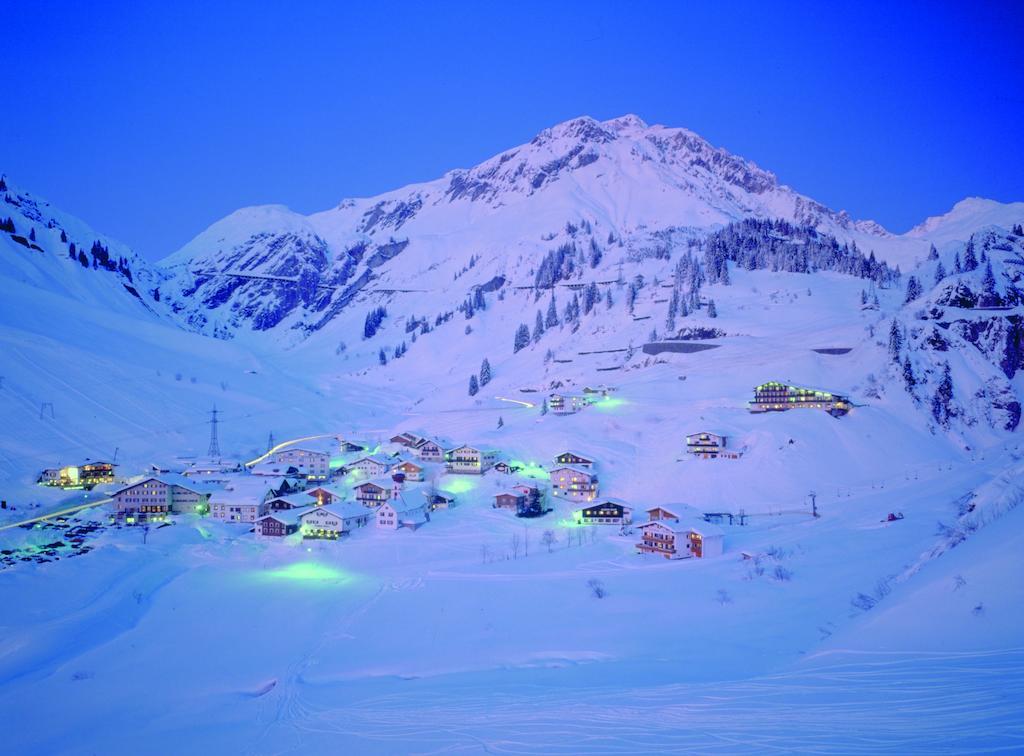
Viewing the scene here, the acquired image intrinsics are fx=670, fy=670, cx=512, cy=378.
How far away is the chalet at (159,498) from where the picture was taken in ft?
148

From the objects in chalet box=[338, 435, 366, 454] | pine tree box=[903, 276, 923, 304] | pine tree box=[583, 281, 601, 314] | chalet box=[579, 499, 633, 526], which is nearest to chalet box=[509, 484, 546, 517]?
chalet box=[579, 499, 633, 526]

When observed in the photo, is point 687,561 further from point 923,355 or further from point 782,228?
point 782,228

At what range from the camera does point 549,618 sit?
2450 centimetres

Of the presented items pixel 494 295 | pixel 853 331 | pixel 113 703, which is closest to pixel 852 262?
pixel 853 331

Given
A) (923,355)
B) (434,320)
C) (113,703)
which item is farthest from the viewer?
(434,320)

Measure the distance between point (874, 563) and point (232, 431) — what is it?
2537 inches

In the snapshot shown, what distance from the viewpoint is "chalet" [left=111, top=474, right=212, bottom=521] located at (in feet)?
148

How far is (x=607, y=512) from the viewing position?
41.2 metres

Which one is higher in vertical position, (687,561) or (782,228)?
(782,228)

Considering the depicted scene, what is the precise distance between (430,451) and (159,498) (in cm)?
2113

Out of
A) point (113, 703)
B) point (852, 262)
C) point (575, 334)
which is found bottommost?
point (113, 703)

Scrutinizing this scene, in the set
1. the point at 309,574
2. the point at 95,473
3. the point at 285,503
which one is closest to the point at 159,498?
the point at 285,503

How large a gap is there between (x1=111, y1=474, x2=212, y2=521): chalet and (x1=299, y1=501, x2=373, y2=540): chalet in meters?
9.75

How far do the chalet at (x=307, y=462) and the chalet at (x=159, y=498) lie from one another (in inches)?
386
